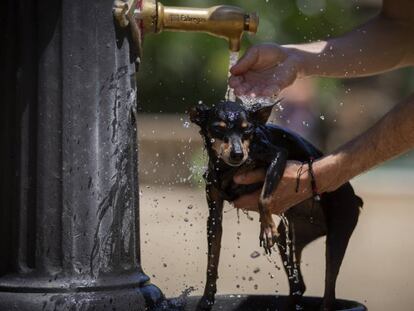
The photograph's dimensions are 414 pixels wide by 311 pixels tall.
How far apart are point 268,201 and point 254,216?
268 inches

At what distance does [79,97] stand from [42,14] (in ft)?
0.89

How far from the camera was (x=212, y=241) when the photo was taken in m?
3.65

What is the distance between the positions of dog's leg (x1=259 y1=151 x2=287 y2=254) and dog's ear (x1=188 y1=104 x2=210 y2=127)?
265 mm

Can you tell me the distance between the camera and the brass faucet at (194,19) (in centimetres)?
352

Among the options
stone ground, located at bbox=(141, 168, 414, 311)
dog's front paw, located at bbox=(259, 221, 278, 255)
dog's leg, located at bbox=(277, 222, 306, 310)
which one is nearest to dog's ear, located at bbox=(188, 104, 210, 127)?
dog's front paw, located at bbox=(259, 221, 278, 255)

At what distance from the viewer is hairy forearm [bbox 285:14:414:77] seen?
4.18m

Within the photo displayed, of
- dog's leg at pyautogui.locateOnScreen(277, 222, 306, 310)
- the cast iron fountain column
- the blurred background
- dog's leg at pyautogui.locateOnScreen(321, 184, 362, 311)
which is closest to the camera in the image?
the cast iron fountain column

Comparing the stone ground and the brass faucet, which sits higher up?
the brass faucet

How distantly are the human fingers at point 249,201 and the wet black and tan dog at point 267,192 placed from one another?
0.05ft

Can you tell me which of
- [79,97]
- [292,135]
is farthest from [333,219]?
[79,97]

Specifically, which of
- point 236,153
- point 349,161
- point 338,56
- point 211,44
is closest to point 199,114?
point 236,153

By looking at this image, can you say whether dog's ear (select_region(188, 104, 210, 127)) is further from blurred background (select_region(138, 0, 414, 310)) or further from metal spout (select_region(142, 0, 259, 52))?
blurred background (select_region(138, 0, 414, 310))

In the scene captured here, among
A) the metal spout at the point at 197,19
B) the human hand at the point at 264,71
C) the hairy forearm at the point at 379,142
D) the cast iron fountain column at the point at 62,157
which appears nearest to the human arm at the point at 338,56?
the human hand at the point at 264,71

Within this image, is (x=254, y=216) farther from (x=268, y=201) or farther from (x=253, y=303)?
(x=268, y=201)
